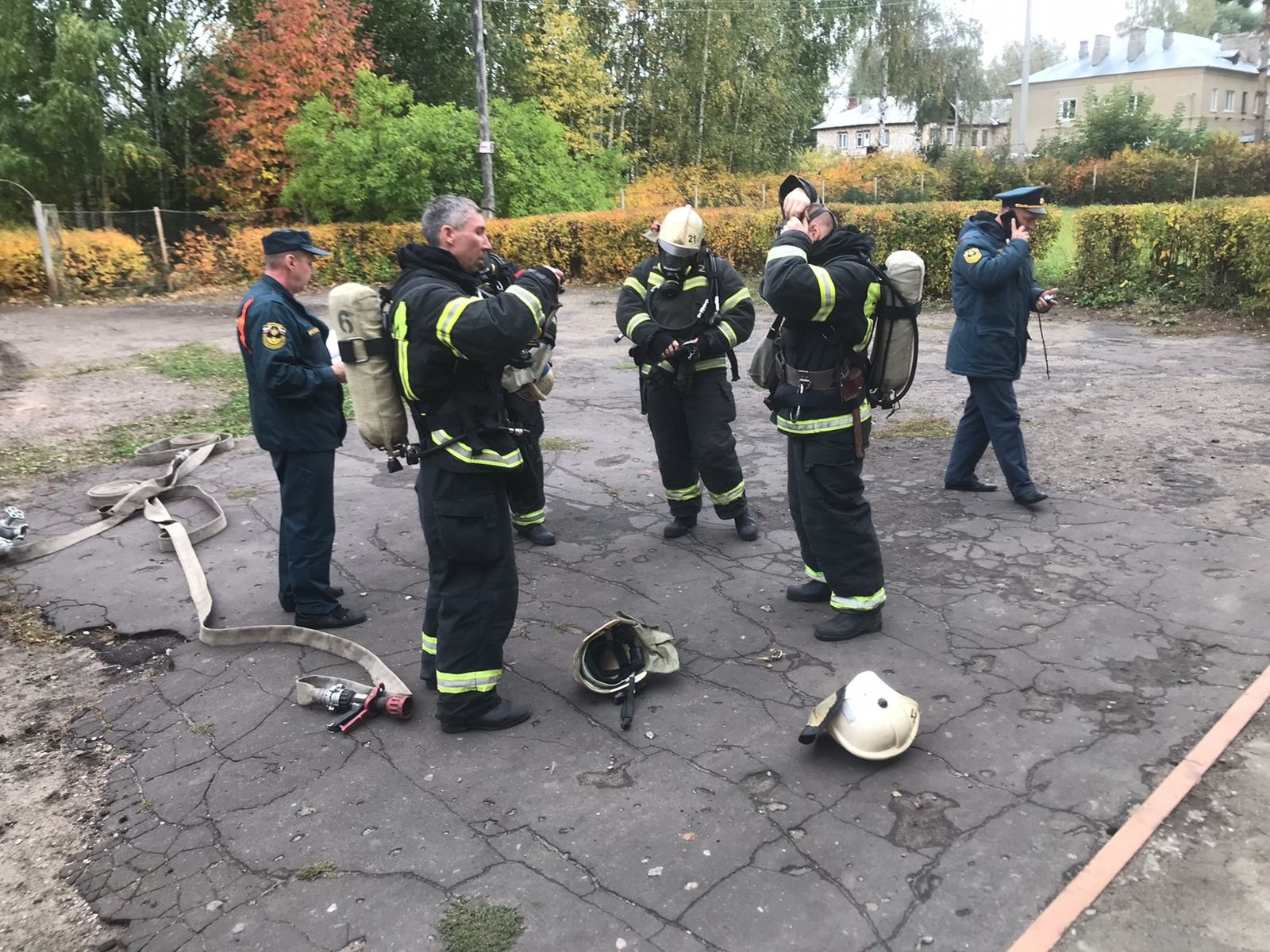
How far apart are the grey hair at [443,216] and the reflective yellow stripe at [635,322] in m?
1.98

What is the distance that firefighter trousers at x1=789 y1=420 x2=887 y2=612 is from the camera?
14.3ft

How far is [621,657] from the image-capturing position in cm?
407

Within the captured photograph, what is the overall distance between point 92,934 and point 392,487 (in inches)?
178

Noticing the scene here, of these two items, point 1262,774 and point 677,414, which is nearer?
point 1262,774

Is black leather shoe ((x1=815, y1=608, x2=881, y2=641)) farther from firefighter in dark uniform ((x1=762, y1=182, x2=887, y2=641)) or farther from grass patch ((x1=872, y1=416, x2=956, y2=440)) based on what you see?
grass patch ((x1=872, y1=416, x2=956, y2=440))

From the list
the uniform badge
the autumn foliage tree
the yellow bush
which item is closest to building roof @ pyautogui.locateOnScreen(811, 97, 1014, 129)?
the autumn foliage tree

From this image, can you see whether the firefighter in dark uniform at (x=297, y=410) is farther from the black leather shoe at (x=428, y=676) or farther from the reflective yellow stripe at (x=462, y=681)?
the reflective yellow stripe at (x=462, y=681)

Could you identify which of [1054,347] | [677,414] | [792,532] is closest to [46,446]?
[677,414]

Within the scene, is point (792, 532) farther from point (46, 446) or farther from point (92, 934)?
point (46, 446)

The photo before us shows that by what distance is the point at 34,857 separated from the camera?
313 cm

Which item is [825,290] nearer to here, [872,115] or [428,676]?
[428,676]

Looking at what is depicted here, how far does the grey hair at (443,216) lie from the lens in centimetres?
365

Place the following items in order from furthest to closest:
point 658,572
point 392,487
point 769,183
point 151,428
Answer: point 769,183
point 151,428
point 392,487
point 658,572

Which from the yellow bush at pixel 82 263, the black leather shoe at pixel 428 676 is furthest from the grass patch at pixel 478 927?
the yellow bush at pixel 82 263
